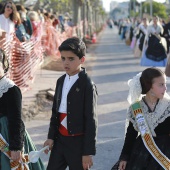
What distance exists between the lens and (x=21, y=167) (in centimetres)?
351

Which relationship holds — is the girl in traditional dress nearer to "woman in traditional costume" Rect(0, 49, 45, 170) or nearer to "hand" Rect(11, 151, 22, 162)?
"woman in traditional costume" Rect(0, 49, 45, 170)

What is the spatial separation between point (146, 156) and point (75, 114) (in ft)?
1.96

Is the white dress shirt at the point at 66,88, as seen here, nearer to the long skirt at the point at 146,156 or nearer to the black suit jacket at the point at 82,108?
the black suit jacket at the point at 82,108

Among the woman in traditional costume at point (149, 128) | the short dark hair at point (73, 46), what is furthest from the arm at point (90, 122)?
the woman in traditional costume at point (149, 128)

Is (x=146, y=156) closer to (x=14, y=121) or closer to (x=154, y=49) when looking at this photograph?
(x=14, y=121)

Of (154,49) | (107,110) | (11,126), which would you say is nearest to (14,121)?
(11,126)

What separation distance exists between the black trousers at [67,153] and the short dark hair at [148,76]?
0.60 m

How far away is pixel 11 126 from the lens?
3410 millimetres

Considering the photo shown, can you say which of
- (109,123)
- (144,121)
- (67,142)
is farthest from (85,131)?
(109,123)

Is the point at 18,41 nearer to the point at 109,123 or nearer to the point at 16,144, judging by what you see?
the point at 109,123

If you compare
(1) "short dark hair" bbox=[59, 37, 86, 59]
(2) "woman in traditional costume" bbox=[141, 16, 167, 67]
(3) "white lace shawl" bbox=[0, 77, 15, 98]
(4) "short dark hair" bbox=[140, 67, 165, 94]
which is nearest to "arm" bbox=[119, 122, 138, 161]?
(4) "short dark hair" bbox=[140, 67, 165, 94]

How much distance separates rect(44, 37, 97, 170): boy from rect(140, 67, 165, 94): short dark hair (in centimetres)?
40

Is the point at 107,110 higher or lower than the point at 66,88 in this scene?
lower

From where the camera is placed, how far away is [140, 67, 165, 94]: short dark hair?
3564 mm
